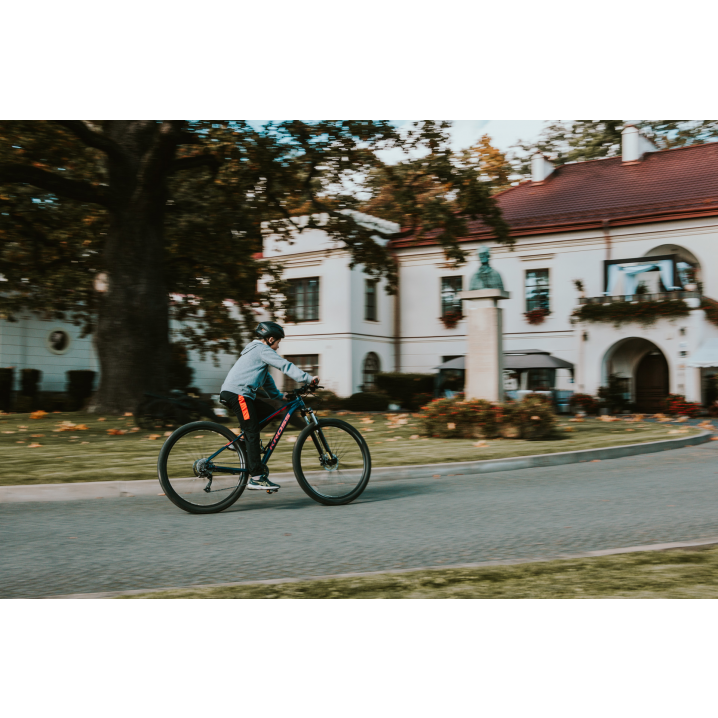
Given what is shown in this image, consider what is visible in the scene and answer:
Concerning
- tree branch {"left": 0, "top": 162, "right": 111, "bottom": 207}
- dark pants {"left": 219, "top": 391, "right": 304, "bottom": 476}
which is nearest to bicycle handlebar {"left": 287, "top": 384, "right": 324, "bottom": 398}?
dark pants {"left": 219, "top": 391, "right": 304, "bottom": 476}

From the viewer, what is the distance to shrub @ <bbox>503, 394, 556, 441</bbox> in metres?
14.2

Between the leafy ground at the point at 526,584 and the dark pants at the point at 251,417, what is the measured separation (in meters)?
2.74

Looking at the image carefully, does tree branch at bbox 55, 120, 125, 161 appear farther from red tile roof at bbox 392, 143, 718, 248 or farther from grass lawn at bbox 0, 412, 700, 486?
red tile roof at bbox 392, 143, 718, 248

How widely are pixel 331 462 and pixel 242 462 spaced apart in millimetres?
884

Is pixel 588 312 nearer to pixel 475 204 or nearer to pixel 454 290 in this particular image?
pixel 454 290

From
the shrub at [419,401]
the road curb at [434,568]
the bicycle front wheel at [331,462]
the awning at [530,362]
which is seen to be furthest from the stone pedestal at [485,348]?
the shrub at [419,401]

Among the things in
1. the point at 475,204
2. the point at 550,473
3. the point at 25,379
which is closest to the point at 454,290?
the point at 475,204

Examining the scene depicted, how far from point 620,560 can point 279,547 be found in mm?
2395

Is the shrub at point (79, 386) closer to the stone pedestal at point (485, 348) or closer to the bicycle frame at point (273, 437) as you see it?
the stone pedestal at point (485, 348)

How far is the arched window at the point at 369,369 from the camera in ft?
108

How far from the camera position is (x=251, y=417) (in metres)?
7.02

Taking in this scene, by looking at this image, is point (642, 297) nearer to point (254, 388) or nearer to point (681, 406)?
point (681, 406)

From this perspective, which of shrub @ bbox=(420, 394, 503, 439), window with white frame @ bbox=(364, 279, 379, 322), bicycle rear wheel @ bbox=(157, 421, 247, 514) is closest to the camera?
bicycle rear wheel @ bbox=(157, 421, 247, 514)

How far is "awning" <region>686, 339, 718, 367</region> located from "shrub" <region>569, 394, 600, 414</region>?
11.0 feet
